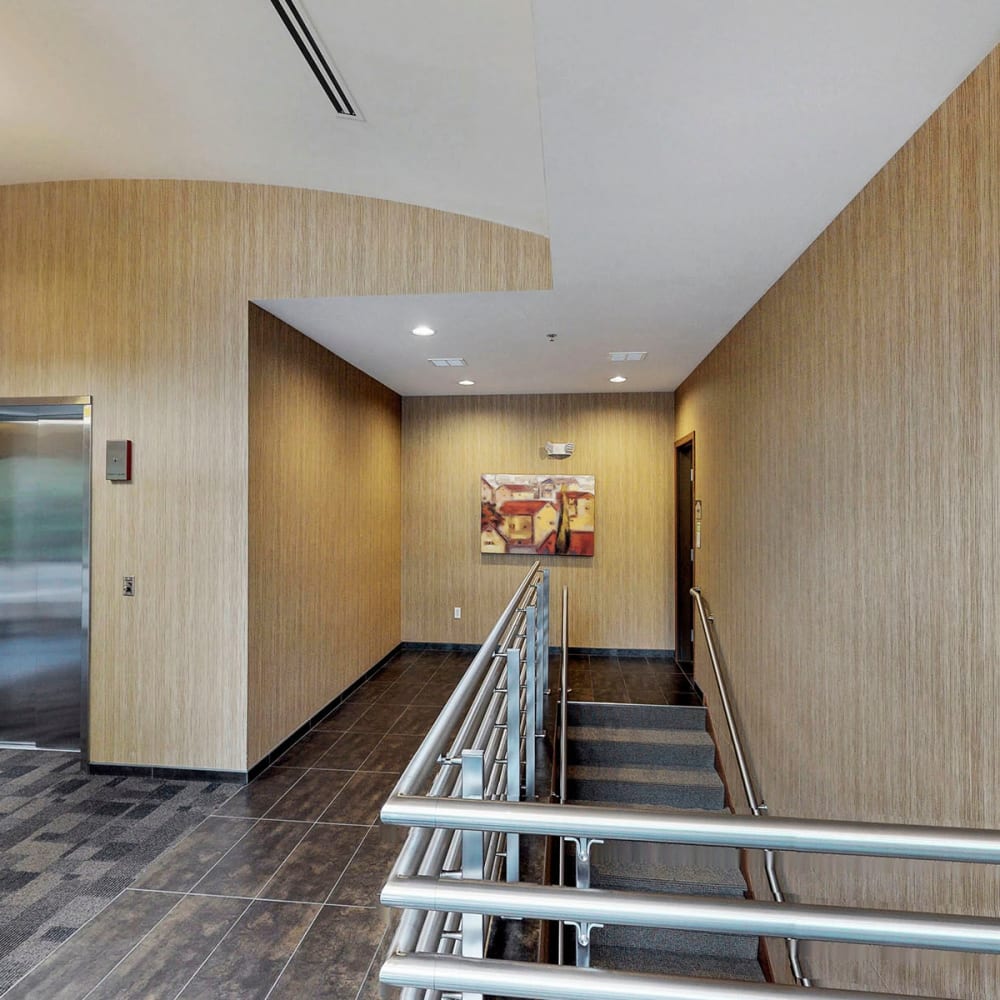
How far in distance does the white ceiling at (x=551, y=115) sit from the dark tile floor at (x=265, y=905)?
9.48 feet

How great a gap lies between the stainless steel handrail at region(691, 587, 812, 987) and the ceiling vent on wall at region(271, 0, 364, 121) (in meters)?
3.23

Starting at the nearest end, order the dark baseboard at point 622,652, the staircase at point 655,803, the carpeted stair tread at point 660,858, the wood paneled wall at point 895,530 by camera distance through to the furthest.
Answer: the wood paneled wall at point 895,530
the staircase at point 655,803
the carpeted stair tread at point 660,858
the dark baseboard at point 622,652

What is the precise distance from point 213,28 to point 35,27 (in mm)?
739

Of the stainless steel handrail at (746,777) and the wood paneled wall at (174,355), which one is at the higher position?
the wood paneled wall at (174,355)

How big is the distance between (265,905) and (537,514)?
15.3ft

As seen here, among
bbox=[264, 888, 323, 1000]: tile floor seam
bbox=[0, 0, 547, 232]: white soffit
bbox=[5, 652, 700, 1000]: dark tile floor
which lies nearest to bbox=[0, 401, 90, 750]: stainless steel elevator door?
bbox=[5, 652, 700, 1000]: dark tile floor

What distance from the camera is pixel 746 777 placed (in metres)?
3.55

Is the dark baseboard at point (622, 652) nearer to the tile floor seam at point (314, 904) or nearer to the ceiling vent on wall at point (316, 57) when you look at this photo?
the tile floor seam at point (314, 904)

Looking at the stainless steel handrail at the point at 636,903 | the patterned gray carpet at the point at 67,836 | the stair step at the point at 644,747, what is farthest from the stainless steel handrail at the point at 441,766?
the stair step at the point at 644,747

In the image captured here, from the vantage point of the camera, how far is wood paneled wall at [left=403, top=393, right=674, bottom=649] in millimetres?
6477

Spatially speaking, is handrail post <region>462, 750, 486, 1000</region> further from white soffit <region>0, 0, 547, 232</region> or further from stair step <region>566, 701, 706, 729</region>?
stair step <region>566, 701, 706, 729</region>

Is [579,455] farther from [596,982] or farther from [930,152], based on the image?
[596,982]

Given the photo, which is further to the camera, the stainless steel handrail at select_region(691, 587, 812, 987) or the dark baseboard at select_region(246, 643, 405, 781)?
the dark baseboard at select_region(246, 643, 405, 781)

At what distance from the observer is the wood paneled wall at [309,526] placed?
372 centimetres
